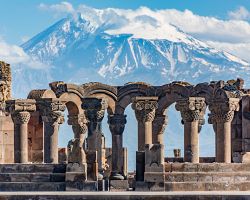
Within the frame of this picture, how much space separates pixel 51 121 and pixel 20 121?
5.37ft

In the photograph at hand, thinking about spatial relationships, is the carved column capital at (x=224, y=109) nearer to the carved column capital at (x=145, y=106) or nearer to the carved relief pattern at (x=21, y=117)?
the carved column capital at (x=145, y=106)

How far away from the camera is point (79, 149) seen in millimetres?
39156

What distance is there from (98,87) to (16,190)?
1276 centimetres

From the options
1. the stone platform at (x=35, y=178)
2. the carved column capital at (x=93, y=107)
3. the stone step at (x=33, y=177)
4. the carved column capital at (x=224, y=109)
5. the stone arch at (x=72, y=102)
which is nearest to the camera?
the stone platform at (x=35, y=178)

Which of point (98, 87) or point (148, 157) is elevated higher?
point (98, 87)

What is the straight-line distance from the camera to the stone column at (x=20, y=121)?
46500 mm

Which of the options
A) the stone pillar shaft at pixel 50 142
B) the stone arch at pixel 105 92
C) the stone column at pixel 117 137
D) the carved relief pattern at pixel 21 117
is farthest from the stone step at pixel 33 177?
the stone arch at pixel 105 92

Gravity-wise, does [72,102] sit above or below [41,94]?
below

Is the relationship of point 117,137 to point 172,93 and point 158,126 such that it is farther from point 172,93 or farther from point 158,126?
point 172,93

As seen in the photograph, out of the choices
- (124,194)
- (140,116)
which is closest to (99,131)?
(140,116)

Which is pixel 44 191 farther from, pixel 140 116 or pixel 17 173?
pixel 140 116

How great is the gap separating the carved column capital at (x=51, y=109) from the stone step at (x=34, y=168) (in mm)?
7950

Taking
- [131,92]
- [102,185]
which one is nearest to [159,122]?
[131,92]

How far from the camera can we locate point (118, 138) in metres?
51.0
